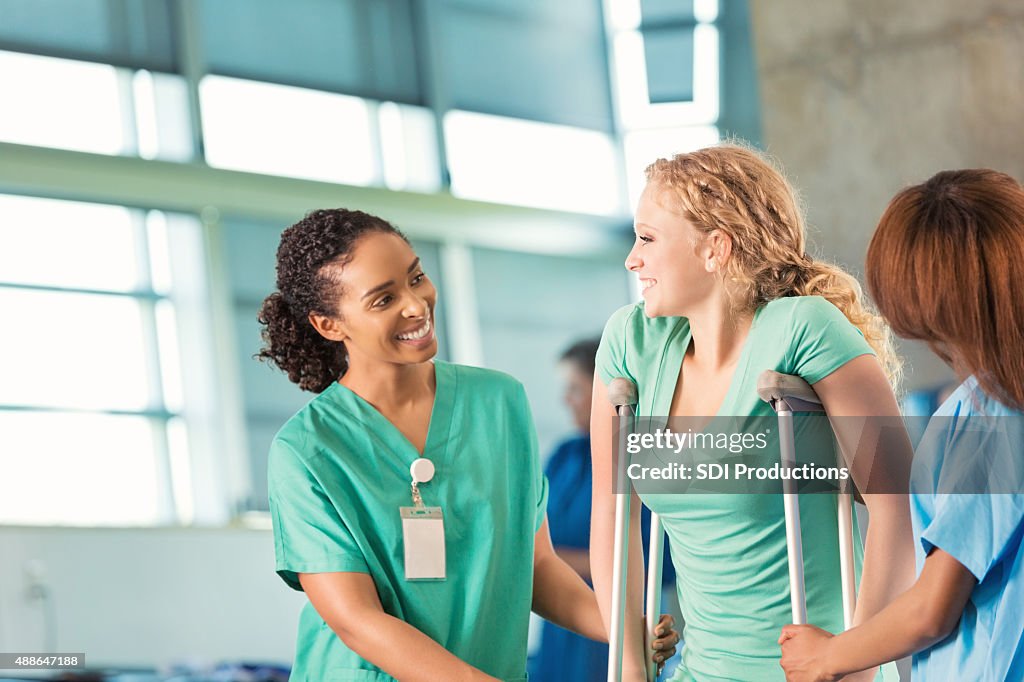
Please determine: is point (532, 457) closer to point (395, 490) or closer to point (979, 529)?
point (395, 490)

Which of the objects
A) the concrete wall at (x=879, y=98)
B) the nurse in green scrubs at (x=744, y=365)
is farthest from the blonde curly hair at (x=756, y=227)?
the concrete wall at (x=879, y=98)

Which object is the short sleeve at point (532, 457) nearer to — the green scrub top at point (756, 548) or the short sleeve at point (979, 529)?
the green scrub top at point (756, 548)

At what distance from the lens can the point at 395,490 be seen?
2.45 metres

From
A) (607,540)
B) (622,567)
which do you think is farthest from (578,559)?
(622,567)

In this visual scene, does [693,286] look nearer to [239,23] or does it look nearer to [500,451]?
[500,451]

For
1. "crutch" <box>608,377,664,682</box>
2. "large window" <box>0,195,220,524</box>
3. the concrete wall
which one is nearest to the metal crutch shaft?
"crutch" <box>608,377,664,682</box>

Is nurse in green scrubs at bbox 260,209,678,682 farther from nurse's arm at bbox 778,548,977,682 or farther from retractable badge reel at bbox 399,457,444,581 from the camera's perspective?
nurse's arm at bbox 778,548,977,682

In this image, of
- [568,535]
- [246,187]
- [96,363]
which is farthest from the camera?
[246,187]

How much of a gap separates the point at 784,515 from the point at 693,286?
0.39 metres

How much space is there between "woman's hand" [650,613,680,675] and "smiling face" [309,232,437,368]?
0.62 m

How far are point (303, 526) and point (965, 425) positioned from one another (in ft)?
3.70

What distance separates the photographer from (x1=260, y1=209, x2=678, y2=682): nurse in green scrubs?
235cm

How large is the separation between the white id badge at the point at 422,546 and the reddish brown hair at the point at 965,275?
0.91m

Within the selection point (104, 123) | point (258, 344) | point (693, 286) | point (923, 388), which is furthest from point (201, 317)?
point (693, 286)
